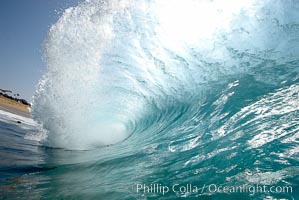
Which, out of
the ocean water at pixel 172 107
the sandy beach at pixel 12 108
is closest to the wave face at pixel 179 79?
the ocean water at pixel 172 107

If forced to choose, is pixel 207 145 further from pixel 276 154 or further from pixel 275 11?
pixel 275 11

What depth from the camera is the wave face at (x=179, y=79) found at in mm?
5980

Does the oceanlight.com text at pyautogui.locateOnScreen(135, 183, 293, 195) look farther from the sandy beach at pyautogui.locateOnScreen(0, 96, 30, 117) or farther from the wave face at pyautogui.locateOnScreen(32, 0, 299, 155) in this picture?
the sandy beach at pyautogui.locateOnScreen(0, 96, 30, 117)

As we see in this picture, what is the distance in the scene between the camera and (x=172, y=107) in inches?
376

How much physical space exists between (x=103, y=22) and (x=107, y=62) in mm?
1782

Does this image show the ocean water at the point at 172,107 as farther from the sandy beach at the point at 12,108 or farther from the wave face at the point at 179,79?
the sandy beach at the point at 12,108

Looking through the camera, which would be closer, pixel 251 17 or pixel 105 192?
pixel 105 192

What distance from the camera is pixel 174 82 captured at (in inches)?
376

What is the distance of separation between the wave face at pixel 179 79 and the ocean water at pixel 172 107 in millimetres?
39

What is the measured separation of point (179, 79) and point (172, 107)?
113 centimetres

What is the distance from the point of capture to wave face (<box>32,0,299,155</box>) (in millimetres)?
5980

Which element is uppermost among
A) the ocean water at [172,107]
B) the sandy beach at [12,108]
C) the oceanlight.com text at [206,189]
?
the sandy beach at [12,108]

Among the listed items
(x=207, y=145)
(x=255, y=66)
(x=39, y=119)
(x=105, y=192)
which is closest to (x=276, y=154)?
(x=207, y=145)

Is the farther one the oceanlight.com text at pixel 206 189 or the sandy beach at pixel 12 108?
the sandy beach at pixel 12 108
